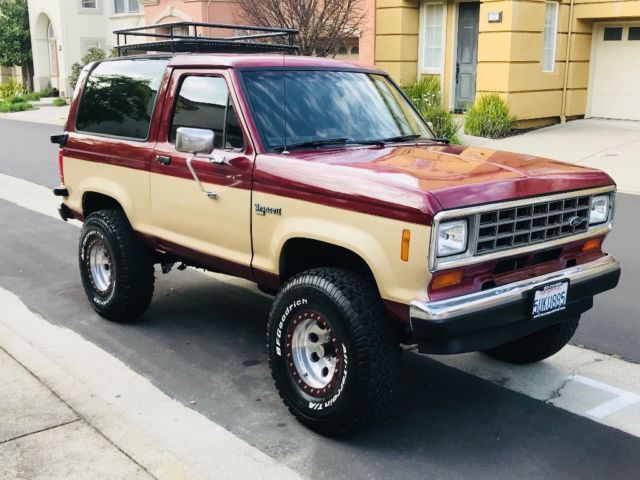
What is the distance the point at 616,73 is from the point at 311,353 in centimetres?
1698

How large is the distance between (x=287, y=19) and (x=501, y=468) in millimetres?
15828

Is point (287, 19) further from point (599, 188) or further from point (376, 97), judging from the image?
point (599, 188)

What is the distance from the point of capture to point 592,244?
4785 mm

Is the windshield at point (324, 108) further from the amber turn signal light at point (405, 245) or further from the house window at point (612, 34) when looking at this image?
the house window at point (612, 34)

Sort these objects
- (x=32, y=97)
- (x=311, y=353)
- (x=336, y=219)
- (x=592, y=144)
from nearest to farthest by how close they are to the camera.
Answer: (x=336, y=219) < (x=311, y=353) < (x=592, y=144) < (x=32, y=97)

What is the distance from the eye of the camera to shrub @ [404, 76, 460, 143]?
16516 millimetres

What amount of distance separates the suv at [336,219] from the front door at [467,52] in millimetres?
14732

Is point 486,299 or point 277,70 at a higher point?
point 277,70

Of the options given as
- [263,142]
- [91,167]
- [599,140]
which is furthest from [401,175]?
[599,140]

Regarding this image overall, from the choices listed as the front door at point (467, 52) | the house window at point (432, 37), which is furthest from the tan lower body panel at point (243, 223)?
the house window at point (432, 37)

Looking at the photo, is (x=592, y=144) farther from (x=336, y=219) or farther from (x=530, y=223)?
(x=336, y=219)

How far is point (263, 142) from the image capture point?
15.8 feet

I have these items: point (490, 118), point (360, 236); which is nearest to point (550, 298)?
point (360, 236)

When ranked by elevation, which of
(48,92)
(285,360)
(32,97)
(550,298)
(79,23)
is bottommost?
(32,97)
